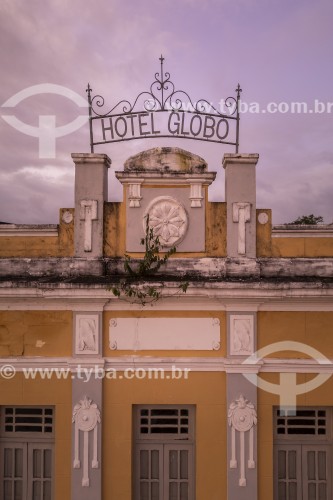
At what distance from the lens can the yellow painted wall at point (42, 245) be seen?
27.2 feet

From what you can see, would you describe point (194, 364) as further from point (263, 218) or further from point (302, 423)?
point (263, 218)

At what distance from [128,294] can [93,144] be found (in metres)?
2.71

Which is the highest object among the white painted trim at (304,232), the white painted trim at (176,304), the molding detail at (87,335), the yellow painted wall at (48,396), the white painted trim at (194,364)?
the white painted trim at (304,232)

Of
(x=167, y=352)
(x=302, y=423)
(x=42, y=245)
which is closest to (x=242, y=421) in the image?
(x=302, y=423)

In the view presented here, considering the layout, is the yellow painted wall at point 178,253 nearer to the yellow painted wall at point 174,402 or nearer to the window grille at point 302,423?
the yellow painted wall at point 174,402

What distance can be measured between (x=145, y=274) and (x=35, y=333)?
2.04 metres

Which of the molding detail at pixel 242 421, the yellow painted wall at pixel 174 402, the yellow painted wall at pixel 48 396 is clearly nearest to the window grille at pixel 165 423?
the yellow painted wall at pixel 174 402

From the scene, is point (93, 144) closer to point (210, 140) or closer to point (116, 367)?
point (210, 140)

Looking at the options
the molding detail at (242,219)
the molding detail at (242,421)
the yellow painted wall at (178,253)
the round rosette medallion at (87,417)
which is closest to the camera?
the molding detail at (242,421)

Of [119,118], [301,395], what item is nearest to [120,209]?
[119,118]

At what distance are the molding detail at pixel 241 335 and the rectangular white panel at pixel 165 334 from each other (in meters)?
Answer: 0.24

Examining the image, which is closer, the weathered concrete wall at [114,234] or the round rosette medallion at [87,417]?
the round rosette medallion at [87,417]

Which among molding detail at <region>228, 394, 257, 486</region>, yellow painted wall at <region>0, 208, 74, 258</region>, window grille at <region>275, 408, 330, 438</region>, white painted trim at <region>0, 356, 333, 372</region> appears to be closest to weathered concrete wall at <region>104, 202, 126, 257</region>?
yellow painted wall at <region>0, 208, 74, 258</region>

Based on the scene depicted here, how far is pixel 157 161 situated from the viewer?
838 cm
